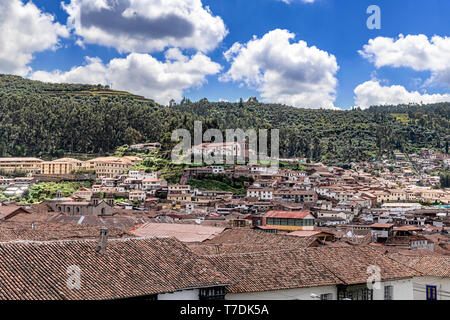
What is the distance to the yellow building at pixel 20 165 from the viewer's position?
97.9 metres

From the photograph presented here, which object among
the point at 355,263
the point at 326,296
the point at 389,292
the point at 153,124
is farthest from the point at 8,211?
the point at 153,124

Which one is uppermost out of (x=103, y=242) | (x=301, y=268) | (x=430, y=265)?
(x=103, y=242)

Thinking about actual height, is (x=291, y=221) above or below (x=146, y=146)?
below

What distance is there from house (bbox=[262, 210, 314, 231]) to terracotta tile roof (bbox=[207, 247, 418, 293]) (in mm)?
22906

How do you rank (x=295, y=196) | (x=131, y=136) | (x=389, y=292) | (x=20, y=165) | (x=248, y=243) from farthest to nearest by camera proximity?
(x=131, y=136)
(x=20, y=165)
(x=295, y=196)
(x=248, y=243)
(x=389, y=292)

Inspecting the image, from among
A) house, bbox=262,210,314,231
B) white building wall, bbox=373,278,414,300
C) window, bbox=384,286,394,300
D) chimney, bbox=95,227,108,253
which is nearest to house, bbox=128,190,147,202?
house, bbox=262,210,314,231

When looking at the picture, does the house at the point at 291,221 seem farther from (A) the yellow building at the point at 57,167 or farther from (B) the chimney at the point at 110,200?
(A) the yellow building at the point at 57,167

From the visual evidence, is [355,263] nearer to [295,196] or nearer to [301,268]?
[301,268]

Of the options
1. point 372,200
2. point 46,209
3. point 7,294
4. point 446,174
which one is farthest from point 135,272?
point 446,174

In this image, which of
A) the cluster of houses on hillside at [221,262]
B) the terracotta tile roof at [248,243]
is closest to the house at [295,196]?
the cluster of houses on hillside at [221,262]

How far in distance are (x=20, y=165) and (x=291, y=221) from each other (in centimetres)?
7056

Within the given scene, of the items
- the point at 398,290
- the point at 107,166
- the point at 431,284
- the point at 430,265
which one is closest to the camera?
the point at 398,290

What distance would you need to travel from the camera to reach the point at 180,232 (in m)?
32.3
